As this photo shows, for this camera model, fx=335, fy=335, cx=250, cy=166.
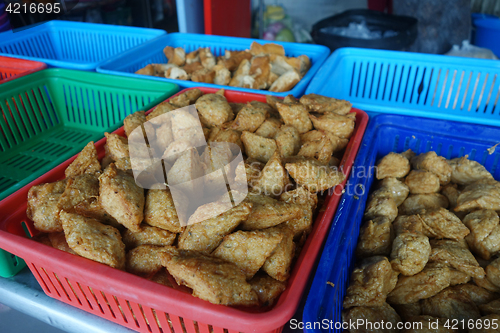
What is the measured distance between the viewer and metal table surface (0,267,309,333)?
102 centimetres

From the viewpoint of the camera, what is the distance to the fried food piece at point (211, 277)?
2.60ft

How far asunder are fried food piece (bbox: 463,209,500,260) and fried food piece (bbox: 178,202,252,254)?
3.11ft

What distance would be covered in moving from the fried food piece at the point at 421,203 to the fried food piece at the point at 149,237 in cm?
102

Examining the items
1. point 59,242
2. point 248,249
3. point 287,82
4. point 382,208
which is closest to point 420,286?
point 382,208

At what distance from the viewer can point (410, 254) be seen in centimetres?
117

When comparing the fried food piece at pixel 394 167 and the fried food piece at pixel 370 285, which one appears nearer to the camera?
the fried food piece at pixel 370 285

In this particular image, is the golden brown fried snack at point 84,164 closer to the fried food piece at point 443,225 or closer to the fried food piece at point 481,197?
the fried food piece at point 443,225

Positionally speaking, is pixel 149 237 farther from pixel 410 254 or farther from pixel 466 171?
pixel 466 171

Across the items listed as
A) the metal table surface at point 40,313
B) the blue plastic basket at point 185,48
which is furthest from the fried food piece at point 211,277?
A: the blue plastic basket at point 185,48

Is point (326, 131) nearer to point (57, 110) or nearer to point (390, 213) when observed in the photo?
point (390, 213)

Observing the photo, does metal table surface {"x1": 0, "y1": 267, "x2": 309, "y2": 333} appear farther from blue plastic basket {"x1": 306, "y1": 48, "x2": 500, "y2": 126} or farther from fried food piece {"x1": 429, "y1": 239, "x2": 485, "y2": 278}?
blue plastic basket {"x1": 306, "y1": 48, "x2": 500, "y2": 126}

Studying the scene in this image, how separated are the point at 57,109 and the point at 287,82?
1488mm

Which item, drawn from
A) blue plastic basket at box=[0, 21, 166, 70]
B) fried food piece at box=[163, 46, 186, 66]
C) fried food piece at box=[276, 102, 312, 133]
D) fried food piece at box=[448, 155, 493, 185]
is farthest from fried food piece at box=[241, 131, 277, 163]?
blue plastic basket at box=[0, 21, 166, 70]

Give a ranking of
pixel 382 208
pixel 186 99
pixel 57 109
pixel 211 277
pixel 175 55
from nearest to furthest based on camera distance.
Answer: pixel 211 277 < pixel 382 208 < pixel 186 99 < pixel 57 109 < pixel 175 55
